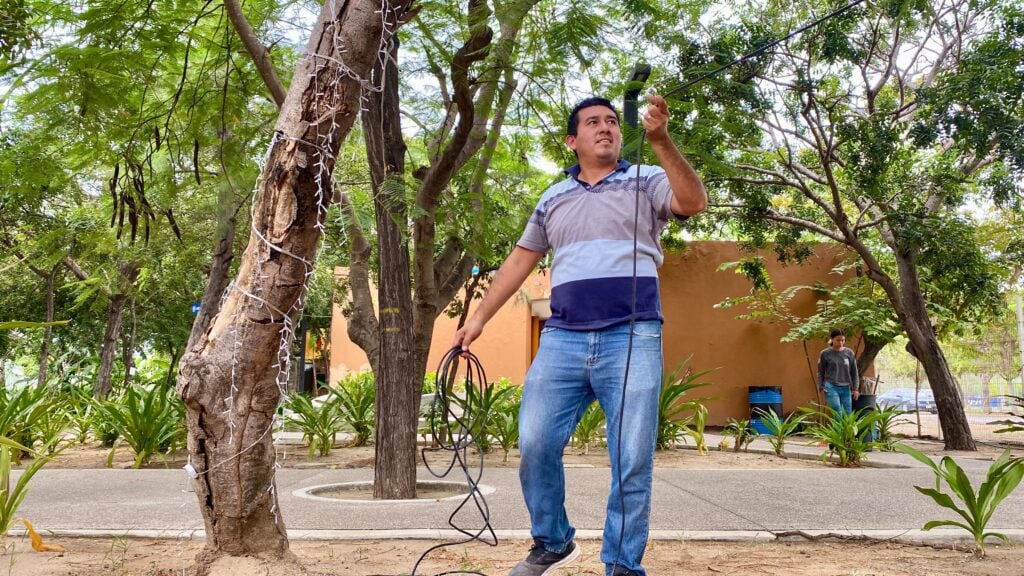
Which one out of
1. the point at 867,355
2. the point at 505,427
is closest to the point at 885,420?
the point at 505,427

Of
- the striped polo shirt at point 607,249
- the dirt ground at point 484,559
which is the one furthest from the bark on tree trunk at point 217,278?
the striped polo shirt at point 607,249

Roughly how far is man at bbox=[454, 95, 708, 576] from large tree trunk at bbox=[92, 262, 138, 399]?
1287cm

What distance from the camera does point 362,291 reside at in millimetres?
8727

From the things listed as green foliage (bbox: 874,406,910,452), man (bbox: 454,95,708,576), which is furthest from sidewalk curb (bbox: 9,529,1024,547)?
green foliage (bbox: 874,406,910,452)

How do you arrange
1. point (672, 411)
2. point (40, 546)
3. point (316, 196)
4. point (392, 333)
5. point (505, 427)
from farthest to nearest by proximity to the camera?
point (672, 411) < point (505, 427) < point (392, 333) < point (40, 546) < point (316, 196)

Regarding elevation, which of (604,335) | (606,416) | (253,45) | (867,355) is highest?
(253,45)

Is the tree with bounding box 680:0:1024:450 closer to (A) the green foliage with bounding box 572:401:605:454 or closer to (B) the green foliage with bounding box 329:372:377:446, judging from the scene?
(A) the green foliage with bounding box 572:401:605:454

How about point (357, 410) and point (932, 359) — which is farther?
point (932, 359)

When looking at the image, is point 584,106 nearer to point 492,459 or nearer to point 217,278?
point 492,459

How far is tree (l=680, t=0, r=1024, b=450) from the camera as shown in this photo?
8.88 metres

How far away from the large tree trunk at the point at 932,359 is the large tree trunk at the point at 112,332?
13.0 meters

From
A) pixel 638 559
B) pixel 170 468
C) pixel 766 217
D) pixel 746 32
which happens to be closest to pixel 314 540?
pixel 638 559

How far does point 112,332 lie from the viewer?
49.7 ft

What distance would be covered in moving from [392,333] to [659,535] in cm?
234
